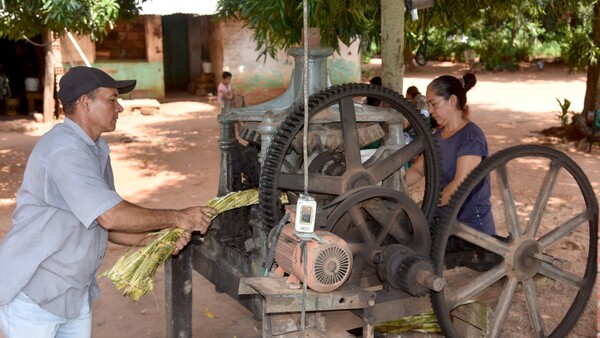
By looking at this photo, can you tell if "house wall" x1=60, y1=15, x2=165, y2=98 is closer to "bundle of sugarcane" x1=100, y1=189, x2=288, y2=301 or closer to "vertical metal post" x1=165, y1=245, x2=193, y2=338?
"vertical metal post" x1=165, y1=245, x2=193, y2=338

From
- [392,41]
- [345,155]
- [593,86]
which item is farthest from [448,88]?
[593,86]

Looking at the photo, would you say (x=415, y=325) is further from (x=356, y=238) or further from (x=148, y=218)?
(x=148, y=218)

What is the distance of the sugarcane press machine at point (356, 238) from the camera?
8.34ft

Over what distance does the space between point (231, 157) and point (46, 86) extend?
11.3 meters

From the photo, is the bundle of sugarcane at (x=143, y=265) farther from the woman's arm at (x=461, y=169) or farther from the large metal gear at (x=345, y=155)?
the woman's arm at (x=461, y=169)

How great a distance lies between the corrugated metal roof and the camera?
15.0 metres

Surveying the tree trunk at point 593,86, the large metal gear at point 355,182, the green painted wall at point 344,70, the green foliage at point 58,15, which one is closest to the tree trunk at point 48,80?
the green foliage at point 58,15

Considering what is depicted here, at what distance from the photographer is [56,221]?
2707mm

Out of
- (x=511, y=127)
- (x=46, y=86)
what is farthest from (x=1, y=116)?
(x=511, y=127)

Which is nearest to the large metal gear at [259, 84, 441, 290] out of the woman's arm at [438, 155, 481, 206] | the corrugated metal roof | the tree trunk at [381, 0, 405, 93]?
the woman's arm at [438, 155, 481, 206]

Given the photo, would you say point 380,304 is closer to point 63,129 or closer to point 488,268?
point 488,268

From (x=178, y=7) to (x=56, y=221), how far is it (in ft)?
43.5

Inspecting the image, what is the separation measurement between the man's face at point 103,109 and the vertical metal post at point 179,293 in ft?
3.24

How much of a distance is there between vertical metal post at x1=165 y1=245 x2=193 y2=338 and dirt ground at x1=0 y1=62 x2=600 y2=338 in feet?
0.75
